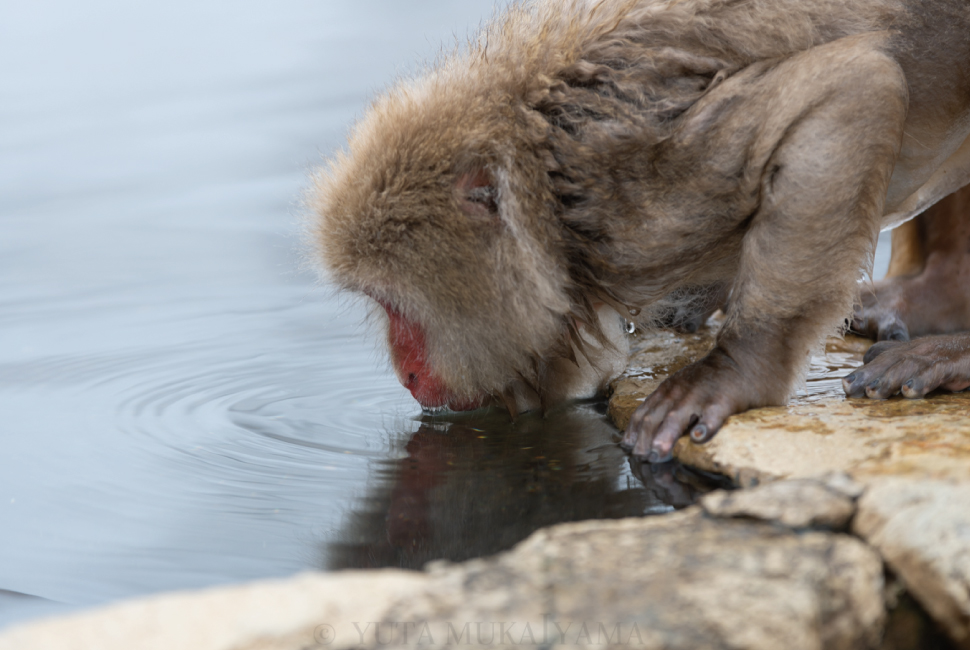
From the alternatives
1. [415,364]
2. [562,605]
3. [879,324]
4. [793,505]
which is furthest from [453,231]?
[879,324]

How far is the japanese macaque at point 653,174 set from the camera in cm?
250

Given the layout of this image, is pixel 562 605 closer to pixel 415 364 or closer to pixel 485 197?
pixel 485 197

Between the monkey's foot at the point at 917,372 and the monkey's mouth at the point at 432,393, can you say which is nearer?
the monkey's foot at the point at 917,372

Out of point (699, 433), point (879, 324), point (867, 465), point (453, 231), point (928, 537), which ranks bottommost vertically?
point (928, 537)

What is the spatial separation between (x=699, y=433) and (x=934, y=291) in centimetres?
171

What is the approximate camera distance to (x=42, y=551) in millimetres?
2270

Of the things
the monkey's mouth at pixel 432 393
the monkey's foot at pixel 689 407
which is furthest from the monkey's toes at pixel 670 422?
the monkey's mouth at pixel 432 393

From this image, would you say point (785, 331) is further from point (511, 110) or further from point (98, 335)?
point (98, 335)

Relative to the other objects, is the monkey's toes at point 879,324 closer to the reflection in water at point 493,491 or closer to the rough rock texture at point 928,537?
the reflection in water at point 493,491

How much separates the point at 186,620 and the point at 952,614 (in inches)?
45.1

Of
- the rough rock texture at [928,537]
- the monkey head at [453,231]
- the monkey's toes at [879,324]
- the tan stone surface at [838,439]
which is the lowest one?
the rough rock texture at [928,537]

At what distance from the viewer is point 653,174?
2.57m

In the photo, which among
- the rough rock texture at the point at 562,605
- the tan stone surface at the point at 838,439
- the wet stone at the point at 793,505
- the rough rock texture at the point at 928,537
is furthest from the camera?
the tan stone surface at the point at 838,439

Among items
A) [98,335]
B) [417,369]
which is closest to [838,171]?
[417,369]
